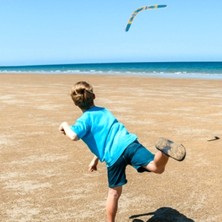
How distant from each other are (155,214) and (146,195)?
560mm

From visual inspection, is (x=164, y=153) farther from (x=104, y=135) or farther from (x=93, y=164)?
(x=93, y=164)

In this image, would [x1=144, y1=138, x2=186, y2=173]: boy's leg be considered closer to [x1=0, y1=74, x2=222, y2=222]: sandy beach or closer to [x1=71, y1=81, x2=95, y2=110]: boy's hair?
[x1=71, y1=81, x2=95, y2=110]: boy's hair

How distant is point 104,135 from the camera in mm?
3811

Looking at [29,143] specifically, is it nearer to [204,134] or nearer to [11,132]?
[11,132]

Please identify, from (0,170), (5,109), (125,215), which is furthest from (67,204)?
(5,109)

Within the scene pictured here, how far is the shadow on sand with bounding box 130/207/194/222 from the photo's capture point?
442 centimetres

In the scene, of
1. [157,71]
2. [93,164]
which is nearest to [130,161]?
[93,164]

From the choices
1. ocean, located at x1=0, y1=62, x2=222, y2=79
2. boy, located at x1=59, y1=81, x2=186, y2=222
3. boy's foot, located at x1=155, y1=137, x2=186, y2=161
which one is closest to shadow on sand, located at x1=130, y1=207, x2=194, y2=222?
boy, located at x1=59, y1=81, x2=186, y2=222

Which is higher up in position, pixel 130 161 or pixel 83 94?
pixel 83 94

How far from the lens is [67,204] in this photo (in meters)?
4.84

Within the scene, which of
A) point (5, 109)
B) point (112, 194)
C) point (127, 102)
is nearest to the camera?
point (112, 194)

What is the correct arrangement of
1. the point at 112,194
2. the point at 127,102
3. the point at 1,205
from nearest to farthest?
the point at 112,194 → the point at 1,205 → the point at 127,102

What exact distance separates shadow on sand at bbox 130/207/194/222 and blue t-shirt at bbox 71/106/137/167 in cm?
106

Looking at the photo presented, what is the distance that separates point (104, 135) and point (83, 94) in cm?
46
